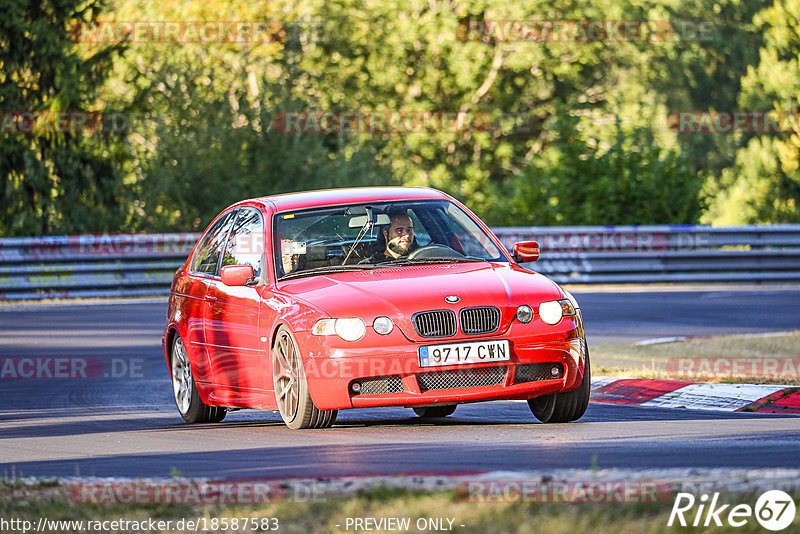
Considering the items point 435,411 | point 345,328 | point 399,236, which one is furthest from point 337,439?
point 435,411

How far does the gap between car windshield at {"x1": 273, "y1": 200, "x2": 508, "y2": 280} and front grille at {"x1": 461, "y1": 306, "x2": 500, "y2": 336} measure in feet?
3.62

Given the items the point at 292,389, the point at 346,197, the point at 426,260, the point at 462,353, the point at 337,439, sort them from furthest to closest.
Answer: the point at 346,197
the point at 426,260
the point at 292,389
the point at 462,353
the point at 337,439

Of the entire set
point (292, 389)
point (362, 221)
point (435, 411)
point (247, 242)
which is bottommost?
point (435, 411)

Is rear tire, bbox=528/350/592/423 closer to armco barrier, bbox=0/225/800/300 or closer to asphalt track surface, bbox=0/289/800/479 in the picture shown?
asphalt track surface, bbox=0/289/800/479

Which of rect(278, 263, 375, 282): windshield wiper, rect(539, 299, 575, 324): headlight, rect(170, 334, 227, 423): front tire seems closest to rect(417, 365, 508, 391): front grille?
rect(539, 299, 575, 324): headlight

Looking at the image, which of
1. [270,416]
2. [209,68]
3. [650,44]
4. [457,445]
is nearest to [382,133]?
[650,44]

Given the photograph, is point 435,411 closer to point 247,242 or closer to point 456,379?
point 247,242

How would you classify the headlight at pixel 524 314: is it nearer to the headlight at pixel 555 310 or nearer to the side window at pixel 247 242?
the headlight at pixel 555 310

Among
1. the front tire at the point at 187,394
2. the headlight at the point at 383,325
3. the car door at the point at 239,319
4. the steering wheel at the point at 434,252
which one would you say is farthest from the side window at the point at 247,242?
the headlight at the point at 383,325

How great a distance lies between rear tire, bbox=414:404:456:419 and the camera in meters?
11.0

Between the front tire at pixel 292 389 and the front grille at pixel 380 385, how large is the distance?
357 mm

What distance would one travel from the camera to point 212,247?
11766 mm

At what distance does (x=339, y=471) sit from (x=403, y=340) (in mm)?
1894

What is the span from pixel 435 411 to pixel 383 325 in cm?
206
